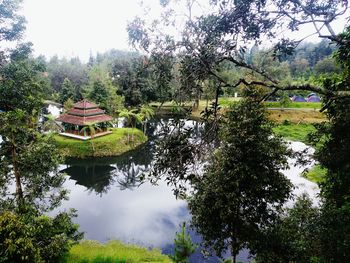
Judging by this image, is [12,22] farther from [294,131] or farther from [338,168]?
[294,131]

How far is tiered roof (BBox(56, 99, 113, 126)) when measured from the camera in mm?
32281

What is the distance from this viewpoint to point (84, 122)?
3159 centimetres

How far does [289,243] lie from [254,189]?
6.82 ft

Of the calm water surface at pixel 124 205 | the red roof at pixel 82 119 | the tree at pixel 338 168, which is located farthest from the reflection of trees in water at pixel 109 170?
the tree at pixel 338 168

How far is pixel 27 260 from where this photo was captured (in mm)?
8266

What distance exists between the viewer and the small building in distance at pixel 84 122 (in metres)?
31.6

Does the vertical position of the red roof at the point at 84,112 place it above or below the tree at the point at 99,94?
below

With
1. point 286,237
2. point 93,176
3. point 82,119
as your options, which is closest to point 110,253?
point 286,237

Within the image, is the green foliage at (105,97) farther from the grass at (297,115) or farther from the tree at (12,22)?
the tree at (12,22)

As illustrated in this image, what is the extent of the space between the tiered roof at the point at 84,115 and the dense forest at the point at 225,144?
20.8 meters

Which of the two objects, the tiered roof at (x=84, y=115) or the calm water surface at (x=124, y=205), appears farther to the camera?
the tiered roof at (x=84, y=115)

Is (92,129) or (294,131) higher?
(92,129)

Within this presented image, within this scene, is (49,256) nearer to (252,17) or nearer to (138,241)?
(138,241)

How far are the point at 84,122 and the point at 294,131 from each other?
2759 centimetres
